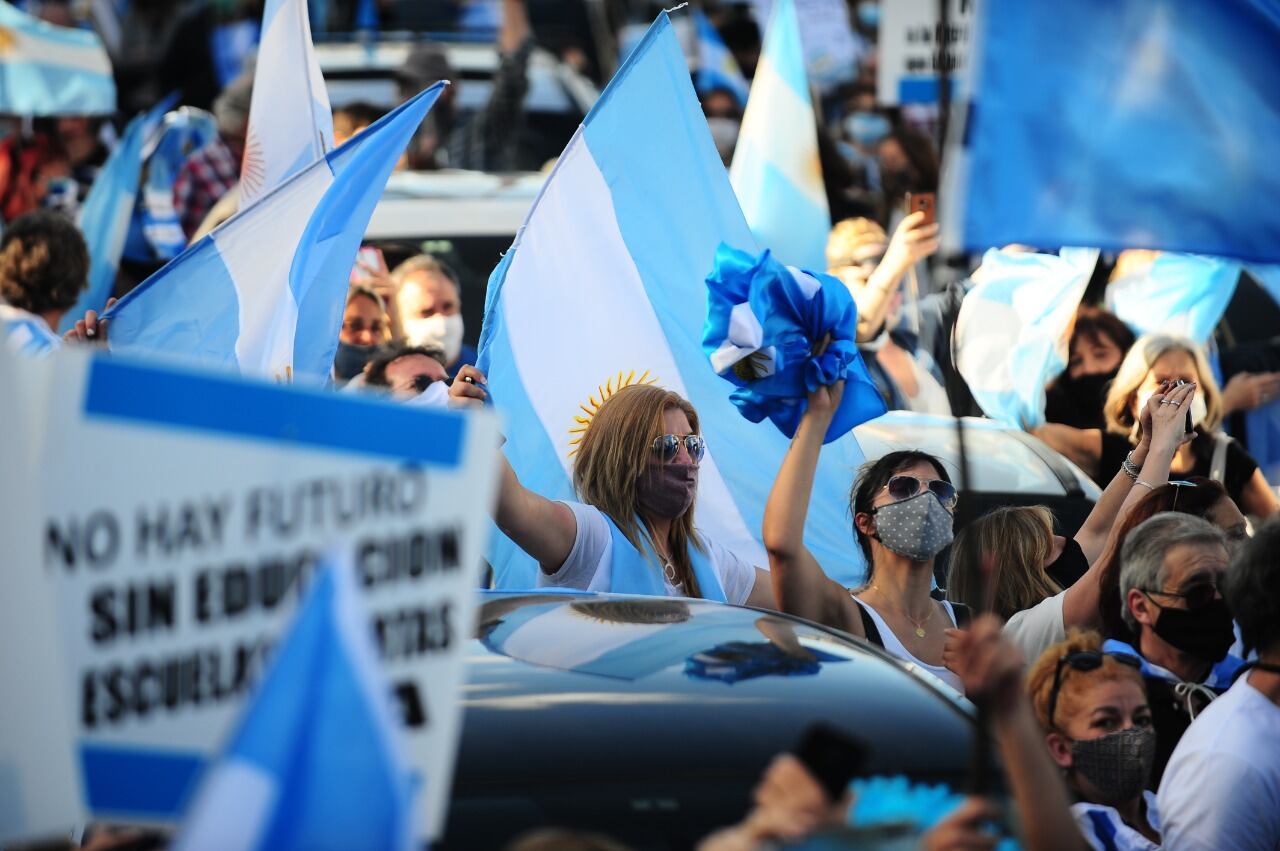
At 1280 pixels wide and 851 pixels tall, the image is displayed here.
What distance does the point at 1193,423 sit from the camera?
664 cm

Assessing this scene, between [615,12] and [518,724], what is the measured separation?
16.3 m

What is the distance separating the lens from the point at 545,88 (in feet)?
39.2

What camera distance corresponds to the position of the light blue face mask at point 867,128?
14750 mm

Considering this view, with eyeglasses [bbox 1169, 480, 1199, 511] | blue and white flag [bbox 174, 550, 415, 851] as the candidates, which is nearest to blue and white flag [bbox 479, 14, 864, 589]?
eyeglasses [bbox 1169, 480, 1199, 511]

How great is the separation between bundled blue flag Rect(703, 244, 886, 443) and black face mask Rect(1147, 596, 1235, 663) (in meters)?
0.85

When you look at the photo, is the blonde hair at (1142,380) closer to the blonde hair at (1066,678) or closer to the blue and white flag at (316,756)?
the blonde hair at (1066,678)

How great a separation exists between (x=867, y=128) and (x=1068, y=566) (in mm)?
9764

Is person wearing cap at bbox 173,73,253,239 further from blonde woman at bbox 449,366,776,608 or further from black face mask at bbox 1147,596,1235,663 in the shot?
black face mask at bbox 1147,596,1235,663

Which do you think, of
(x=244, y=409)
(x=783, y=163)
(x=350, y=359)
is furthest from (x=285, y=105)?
(x=244, y=409)

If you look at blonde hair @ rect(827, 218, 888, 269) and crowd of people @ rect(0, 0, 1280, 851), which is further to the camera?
blonde hair @ rect(827, 218, 888, 269)

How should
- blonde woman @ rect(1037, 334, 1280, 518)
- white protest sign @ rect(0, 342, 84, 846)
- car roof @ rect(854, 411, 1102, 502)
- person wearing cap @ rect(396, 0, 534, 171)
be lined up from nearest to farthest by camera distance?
white protest sign @ rect(0, 342, 84, 846), blonde woman @ rect(1037, 334, 1280, 518), car roof @ rect(854, 411, 1102, 502), person wearing cap @ rect(396, 0, 534, 171)

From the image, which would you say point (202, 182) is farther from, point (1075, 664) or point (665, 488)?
point (1075, 664)

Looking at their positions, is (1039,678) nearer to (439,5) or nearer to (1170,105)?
(1170,105)

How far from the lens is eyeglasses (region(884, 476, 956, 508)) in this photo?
490 cm
